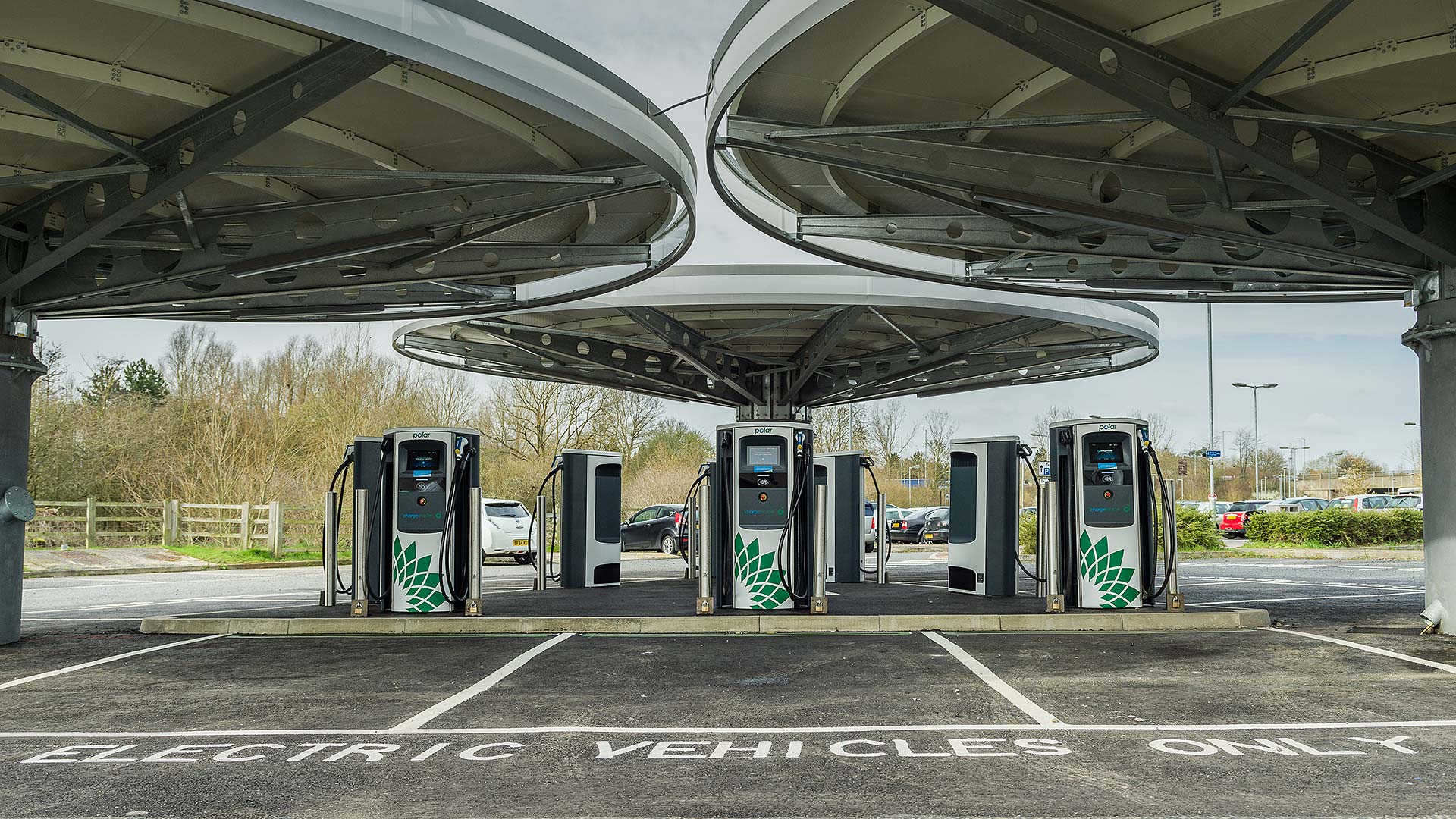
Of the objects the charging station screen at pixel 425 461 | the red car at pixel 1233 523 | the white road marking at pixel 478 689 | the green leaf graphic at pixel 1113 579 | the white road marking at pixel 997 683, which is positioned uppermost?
the charging station screen at pixel 425 461

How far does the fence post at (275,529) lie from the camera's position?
30.7 m

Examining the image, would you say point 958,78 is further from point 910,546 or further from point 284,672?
point 910,546

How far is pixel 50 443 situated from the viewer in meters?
32.6

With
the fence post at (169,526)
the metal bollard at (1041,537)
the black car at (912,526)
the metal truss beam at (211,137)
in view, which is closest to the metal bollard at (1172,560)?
the metal bollard at (1041,537)

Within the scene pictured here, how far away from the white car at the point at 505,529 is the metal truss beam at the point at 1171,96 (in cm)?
1971

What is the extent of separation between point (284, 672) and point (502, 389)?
37221 millimetres

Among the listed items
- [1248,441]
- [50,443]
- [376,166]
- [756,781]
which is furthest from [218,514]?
[1248,441]

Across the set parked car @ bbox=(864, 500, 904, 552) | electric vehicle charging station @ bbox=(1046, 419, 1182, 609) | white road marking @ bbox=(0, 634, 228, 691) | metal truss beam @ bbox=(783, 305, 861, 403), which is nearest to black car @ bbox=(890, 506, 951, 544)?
parked car @ bbox=(864, 500, 904, 552)

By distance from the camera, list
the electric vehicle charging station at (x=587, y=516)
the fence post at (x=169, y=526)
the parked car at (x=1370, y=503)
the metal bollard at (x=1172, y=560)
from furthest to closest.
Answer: the parked car at (x=1370, y=503)
the fence post at (x=169, y=526)
the electric vehicle charging station at (x=587, y=516)
the metal bollard at (x=1172, y=560)

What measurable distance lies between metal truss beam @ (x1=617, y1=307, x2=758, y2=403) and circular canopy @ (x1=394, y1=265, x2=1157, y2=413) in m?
0.04

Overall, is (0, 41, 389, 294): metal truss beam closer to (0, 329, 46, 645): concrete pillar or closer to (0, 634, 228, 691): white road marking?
(0, 329, 46, 645): concrete pillar

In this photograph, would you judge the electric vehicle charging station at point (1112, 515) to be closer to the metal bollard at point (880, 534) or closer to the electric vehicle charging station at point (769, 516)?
the electric vehicle charging station at point (769, 516)

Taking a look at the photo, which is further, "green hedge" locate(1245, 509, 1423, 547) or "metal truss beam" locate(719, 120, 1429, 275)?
"green hedge" locate(1245, 509, 1423, 547)

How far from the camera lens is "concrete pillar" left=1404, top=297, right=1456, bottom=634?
1162 cm
